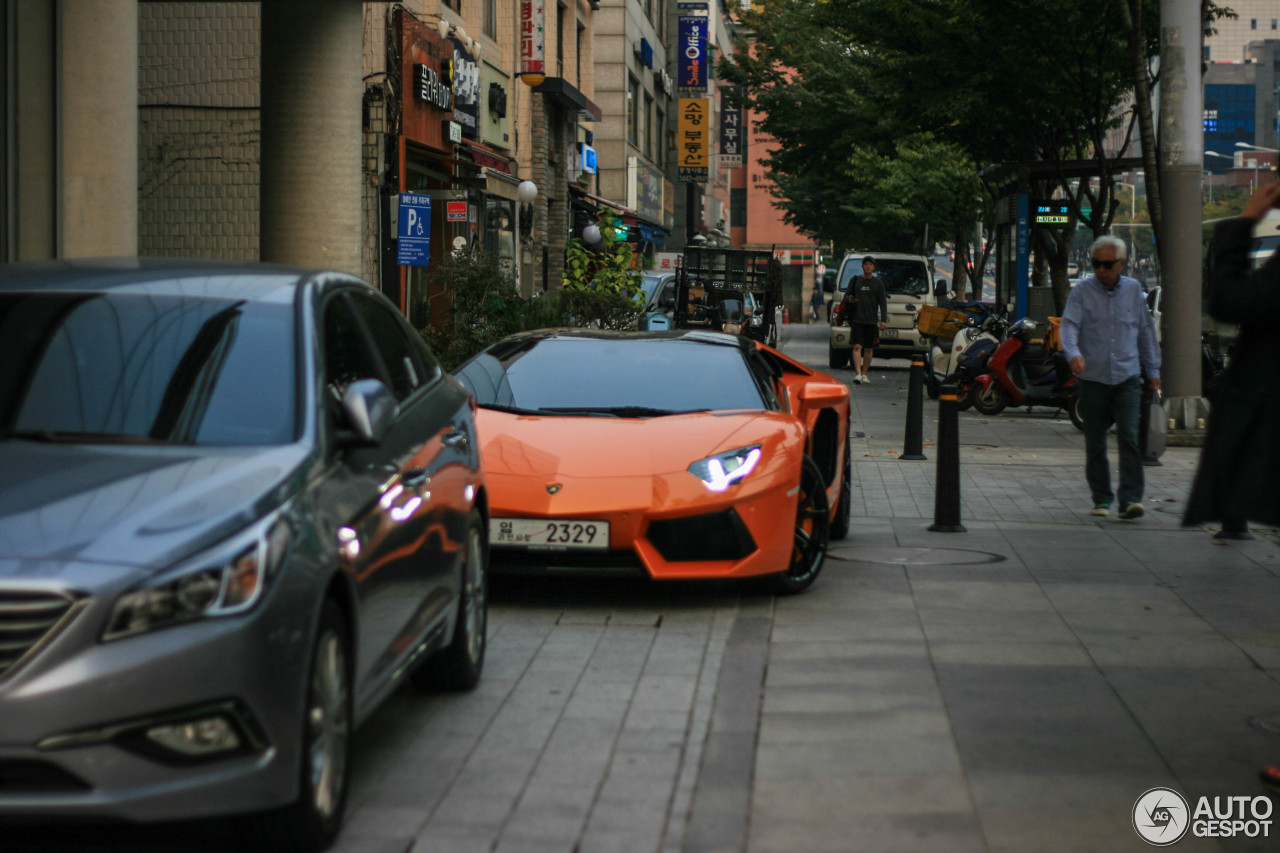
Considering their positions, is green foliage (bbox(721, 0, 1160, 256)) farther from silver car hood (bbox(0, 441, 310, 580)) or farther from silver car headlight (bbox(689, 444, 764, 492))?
silver car hood (bbox(0, 441, 310, 580))

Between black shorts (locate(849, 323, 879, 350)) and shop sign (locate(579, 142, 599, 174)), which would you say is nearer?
black shorts (locate(849, 323, 879, 350))

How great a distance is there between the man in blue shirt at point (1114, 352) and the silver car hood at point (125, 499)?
24.6ft

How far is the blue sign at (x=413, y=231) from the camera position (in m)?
18.8

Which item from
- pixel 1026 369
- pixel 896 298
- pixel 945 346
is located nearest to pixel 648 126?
pixel 896 298

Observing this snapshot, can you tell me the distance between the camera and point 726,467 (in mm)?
7129

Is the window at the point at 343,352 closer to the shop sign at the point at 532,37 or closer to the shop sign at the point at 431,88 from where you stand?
the shop sign at the point at 431,88

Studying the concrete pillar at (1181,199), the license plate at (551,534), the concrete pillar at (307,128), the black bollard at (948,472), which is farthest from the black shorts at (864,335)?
the license plate at (551,534)

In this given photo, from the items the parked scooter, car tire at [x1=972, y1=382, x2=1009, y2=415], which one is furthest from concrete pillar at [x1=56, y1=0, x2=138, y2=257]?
the parked scooter

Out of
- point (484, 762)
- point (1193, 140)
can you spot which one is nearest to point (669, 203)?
point (1193, 140)

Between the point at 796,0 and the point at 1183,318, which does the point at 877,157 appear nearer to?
the point at 796,0

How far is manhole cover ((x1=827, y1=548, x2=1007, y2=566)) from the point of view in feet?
28.5

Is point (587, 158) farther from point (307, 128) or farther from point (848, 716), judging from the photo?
point (848, 716)

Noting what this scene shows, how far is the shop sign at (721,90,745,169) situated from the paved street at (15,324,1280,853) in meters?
61.5

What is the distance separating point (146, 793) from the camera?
3.39 metres
